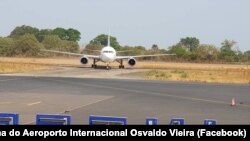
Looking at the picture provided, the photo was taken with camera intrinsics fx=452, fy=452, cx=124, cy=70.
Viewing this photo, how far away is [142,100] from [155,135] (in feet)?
50.6

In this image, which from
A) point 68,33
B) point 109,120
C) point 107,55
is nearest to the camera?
point 109,120

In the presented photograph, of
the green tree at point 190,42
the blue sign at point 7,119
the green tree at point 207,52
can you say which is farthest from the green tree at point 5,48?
the blue sign at point 7,119

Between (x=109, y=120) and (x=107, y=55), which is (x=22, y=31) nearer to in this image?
(x=107, y=55)

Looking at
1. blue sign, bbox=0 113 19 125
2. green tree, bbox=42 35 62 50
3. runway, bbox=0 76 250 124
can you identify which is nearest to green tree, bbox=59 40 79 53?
green tree, bbox=42 35 62 50

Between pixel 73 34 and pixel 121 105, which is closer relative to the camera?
pixel 121 105

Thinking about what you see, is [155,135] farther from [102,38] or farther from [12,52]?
[102,38]

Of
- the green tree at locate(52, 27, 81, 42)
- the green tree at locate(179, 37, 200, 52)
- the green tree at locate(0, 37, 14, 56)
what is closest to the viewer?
the green tree at locate(0, 37, 14, 56)

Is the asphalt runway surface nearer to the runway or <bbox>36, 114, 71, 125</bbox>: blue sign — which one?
the runway

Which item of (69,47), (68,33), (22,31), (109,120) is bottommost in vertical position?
(109,120)

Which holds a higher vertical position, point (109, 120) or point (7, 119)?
point (109, 120)

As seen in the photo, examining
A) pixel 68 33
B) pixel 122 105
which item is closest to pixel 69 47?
pixel 68 33

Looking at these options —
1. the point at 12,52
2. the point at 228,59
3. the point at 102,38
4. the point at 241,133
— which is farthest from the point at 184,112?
the point at 102,38

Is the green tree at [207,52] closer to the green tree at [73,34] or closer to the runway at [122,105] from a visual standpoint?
the green tree at [73,34]

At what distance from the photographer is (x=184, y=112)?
62.1 ft
